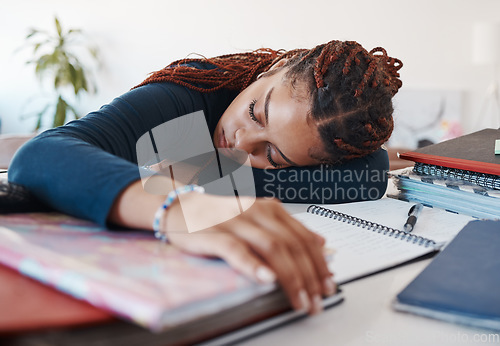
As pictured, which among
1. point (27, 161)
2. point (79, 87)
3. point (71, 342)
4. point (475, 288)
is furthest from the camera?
point (79, 87)

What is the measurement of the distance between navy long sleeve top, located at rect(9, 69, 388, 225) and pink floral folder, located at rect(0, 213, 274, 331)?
0.06 metres

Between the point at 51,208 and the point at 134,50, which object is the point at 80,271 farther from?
the point at 134,50

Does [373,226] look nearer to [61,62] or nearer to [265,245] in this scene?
[265,245]

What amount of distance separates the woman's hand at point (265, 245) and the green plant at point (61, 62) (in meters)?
3.59

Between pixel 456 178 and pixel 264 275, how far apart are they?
1.92 ft

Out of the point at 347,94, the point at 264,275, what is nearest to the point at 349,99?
the point at 347,94

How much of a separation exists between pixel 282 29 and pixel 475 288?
120 inches

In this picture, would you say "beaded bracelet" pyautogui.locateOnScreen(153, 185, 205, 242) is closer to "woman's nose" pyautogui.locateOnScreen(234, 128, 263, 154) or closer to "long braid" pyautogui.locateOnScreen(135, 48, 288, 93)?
"woman's nose" pyautogui.locateOnScreen(234, 128, 263, 154)

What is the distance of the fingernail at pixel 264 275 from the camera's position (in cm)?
35

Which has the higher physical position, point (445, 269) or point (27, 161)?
point (27, 161)

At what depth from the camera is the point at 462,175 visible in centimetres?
82

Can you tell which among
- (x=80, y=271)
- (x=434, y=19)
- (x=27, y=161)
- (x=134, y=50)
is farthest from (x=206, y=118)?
(x=134, y=50)

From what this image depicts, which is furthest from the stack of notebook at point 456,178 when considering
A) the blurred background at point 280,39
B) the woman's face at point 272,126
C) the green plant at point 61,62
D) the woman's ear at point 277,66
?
the green plant at point 61,62

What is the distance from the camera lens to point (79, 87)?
12.5 feet
